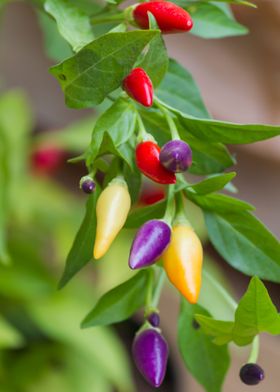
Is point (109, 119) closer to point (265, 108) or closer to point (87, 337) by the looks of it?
point (265, 108)

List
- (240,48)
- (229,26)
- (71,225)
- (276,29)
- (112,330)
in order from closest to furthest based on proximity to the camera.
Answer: (229,26) < (276,29) < (240,48) < (71,225) < (112,330)

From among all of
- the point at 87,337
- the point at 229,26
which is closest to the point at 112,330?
the point at 87,337

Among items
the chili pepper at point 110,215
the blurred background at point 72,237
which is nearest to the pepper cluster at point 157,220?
the chili pepper at point 110,215

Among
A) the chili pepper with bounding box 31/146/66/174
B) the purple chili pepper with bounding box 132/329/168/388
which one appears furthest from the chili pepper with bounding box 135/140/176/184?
the chili pepper with bounding box 31/146/66/174

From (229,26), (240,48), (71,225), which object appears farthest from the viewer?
(71,225)

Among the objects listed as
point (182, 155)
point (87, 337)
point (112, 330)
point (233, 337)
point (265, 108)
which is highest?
point (182, 155)

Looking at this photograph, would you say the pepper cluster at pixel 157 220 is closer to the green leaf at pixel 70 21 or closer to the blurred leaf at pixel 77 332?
the green leaf at pixel 70 21
